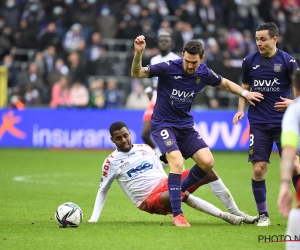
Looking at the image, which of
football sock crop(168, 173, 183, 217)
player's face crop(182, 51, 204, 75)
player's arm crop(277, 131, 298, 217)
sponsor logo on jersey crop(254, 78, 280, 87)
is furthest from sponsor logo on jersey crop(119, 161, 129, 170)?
player's arm crop(277, 131, 298, 217)

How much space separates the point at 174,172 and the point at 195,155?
17.5 inches

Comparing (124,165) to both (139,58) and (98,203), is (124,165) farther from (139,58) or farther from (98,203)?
(139,58)

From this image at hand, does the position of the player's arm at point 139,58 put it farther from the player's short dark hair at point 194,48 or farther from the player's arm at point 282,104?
the player's arm at point 282,104

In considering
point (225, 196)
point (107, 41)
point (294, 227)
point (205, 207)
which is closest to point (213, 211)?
point (205, 207)

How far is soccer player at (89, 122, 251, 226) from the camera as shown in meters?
9.47

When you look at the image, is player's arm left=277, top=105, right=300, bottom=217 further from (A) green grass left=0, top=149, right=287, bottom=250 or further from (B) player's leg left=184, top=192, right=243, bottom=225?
(B) player's leg left=184, top=192, right=243, bottom=225

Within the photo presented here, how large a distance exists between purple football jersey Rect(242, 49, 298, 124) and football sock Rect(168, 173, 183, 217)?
4.19 feet

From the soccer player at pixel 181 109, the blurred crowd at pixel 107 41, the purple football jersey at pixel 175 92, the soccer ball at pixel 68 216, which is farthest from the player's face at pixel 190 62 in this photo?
the blurred crowd at pixel 107 41

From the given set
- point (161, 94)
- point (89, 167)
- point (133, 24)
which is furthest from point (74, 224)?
point (133, 24)

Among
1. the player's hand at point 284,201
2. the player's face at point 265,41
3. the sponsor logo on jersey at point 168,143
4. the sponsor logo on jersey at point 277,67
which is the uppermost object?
the player's face at point 265,41

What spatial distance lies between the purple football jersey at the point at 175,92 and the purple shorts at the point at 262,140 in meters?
0.84

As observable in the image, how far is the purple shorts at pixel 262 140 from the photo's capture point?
9305mm

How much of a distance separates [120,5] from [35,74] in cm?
450

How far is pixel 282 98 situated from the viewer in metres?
9.27
